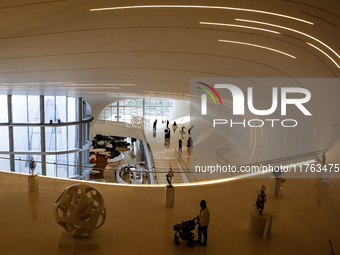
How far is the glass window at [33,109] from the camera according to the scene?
22.1 m

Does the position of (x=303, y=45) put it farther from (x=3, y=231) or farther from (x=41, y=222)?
(x=3, y=231)

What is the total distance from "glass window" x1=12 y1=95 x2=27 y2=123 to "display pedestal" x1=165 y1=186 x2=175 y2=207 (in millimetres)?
17531

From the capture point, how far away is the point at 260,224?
22.8ft

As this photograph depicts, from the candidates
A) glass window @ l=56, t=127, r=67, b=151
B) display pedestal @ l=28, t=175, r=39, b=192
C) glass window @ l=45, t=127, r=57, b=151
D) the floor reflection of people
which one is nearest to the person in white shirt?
display pedestal @ l=28, t=175, r=39, b=192

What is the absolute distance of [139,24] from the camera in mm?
5668

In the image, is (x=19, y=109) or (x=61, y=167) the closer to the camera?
(x=19, y=109)

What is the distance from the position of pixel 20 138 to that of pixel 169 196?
17818mm

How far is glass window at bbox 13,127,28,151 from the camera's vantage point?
71.6 ft

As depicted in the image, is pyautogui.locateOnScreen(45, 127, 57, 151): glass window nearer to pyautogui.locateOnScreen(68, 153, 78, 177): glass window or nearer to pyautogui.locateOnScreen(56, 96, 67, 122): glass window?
pyautogui.locateOnScreen(56, 96, 67, 122): glass window

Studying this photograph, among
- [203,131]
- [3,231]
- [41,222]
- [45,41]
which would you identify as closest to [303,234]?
[41,222]

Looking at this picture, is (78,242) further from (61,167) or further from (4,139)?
(61,167)

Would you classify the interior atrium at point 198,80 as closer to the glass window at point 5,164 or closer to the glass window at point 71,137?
the glass window at point 5,164

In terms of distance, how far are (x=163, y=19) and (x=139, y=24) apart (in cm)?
59

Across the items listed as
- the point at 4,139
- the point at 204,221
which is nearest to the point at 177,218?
the point at 204,221
